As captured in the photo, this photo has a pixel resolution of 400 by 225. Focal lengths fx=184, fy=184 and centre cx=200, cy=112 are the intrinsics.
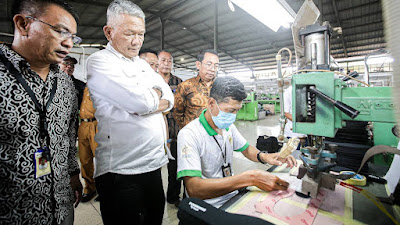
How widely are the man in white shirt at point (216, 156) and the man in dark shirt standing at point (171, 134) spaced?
0.82 meters

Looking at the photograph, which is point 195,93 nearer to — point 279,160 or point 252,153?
point 252,153

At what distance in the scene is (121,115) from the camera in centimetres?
98

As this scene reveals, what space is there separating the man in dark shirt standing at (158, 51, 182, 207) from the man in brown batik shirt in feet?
0.47

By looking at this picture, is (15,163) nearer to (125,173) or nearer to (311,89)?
(125,173)

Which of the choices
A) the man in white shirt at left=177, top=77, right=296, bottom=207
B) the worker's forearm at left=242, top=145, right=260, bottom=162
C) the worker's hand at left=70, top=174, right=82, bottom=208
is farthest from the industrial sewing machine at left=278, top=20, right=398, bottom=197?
the worker's hand at left=70, top=174, right=82, bottom=208

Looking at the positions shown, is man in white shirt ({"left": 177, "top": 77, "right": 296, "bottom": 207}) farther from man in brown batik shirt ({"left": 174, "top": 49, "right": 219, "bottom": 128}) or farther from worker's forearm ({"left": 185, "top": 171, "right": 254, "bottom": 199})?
man in brown batik shirt ({"left": 174, "top": 49, "right": 219, "bottom": 128})

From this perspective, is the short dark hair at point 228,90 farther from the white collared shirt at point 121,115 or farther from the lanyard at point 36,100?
the lanyard at point 36,100

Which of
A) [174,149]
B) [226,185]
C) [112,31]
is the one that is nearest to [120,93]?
[112,31]

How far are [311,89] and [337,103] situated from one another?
11 cm

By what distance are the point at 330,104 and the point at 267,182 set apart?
0.45 m

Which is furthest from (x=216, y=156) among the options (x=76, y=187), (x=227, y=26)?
(x=227, y=26)

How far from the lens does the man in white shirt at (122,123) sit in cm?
93

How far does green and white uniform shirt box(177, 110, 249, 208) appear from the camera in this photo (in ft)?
3.19

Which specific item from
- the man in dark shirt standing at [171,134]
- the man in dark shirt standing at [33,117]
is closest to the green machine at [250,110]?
the man in dark shirt standing at [171,134]
